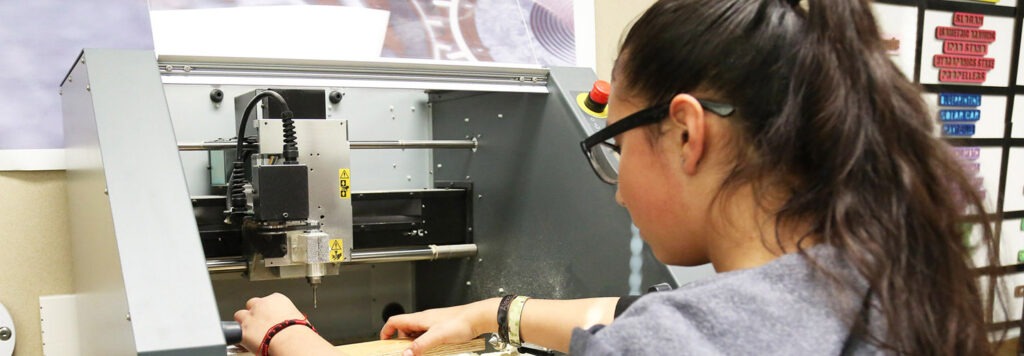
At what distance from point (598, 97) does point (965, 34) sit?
1540 millimetres

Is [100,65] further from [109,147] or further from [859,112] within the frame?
[859,112]

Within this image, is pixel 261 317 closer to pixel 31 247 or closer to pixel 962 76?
pixel 31 247

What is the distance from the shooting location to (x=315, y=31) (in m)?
1.19

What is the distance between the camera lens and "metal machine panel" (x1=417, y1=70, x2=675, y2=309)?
1.24 meters

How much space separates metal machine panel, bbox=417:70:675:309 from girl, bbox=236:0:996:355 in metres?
0.52

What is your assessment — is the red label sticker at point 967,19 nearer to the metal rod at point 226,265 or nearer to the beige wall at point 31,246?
the metal rod at point 226,265

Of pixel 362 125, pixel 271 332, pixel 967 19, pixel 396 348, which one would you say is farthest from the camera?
pixel 967 19

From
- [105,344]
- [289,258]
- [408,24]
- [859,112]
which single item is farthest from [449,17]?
[859,112]

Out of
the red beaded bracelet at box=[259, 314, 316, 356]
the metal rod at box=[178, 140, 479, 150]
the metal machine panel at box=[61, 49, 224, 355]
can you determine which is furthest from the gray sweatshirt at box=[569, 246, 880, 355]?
the metal rod at box=[178, 140, 479, 150]

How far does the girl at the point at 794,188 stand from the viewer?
563mm

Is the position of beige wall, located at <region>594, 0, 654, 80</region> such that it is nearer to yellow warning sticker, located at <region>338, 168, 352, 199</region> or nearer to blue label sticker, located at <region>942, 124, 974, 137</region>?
yellow warning sticker, located at <region>338, 168, 352, 199</region>

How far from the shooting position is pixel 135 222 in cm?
81

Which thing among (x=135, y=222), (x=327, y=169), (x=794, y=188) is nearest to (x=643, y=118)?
(x=794, y=188)

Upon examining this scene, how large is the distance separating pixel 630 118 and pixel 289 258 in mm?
640
